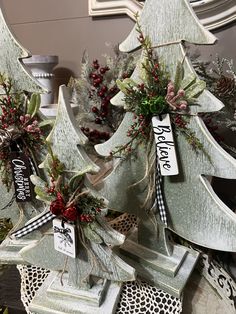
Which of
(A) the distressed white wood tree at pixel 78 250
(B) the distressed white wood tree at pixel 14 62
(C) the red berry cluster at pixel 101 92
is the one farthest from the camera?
(C) the red berry cluster at pixel 101 92

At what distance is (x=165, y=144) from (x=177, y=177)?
0.26 ft

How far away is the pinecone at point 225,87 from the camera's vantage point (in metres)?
0.72

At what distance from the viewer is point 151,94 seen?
58 centimetres

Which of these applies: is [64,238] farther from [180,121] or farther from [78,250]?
[180,121]

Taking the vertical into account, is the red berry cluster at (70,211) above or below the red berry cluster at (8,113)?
below

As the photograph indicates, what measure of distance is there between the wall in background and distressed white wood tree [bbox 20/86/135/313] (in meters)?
0.62

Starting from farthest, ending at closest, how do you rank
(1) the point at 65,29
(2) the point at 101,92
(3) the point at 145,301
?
(1) the point at 65,29
(2) the point at 101,92
(3) the point at 145,301

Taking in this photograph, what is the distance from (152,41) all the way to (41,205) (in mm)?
426

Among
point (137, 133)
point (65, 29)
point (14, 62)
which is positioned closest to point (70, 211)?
point (137, 133)

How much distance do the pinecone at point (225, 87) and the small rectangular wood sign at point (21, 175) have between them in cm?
44

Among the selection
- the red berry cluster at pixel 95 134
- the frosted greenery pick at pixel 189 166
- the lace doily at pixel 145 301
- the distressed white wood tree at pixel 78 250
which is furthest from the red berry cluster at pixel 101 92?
the lace doily at pixel 145 301

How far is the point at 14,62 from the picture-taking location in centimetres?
66

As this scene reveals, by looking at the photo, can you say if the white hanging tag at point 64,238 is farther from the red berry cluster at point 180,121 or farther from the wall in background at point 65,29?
the wall in background at point 65,29

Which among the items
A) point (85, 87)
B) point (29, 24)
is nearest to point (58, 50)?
point (29, 24)
